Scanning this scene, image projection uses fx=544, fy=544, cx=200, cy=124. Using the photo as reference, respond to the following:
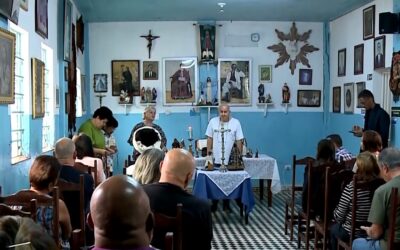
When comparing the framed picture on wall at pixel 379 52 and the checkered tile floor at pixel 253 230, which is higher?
the framed picture on wall at pixel 379 52

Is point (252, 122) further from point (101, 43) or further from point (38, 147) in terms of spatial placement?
point (38, 147)

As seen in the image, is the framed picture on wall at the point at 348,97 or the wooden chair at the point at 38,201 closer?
the wooden chair at the point at 38,201

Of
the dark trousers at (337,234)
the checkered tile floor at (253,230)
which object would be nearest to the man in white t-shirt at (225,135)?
the checkered tile floor at (253,230)

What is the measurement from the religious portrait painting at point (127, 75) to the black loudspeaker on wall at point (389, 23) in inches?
186

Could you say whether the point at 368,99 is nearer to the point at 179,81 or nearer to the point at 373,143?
the point at 373,143

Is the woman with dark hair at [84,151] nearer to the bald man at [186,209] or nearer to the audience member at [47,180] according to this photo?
the audience member at [47,180]

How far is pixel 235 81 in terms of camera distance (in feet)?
33.7

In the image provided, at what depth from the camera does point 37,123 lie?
561 centimetres

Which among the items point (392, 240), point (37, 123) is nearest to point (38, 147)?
point (37, 123)

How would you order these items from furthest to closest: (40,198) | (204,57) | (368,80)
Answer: (204,57), (368,80), (40,198)

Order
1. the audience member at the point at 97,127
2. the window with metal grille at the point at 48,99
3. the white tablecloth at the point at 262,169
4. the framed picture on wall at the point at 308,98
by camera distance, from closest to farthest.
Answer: the window with metal grille at the point at 48,99, the audience member at the point at 97,127, the white tablecloth at the point at 262,169, the framed picture on wall at the point at 308,98

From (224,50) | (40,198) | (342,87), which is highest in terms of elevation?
(224,50)

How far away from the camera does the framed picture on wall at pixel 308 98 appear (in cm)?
Answer: 1041

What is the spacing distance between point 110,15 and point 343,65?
4.18m
